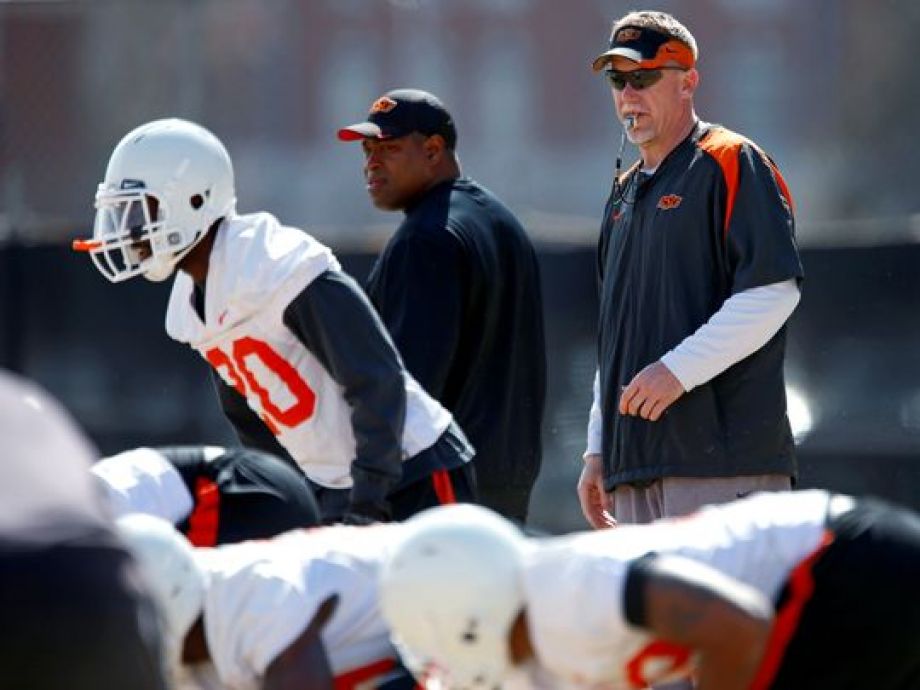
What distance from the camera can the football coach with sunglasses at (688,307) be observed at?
5141 millimetres

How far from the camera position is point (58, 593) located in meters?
Result: 2.65

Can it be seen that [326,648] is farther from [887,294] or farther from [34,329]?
[34,329]

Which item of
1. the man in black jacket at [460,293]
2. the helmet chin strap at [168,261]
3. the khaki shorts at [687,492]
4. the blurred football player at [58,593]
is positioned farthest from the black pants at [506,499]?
the blurred football player at [58,593]

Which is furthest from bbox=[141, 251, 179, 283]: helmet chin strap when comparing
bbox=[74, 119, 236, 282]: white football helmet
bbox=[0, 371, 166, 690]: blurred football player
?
bbox=[0, 371, 166, 690]: blurred football player

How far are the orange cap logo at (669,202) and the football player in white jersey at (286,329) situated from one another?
79 cm

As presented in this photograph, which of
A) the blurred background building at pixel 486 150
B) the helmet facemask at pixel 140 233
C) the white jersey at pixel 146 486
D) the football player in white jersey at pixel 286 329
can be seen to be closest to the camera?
the white jersey at pixel 146 486

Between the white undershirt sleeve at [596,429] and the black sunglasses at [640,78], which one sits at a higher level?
the black sunglasses at [640,78]

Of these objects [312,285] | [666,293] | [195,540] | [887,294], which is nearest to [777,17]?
[887,294]

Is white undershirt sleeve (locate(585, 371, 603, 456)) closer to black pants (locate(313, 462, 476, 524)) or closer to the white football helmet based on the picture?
black pants (locate(313, 462, 476, 524))

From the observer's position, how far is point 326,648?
405cm

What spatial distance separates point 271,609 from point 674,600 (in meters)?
0.80

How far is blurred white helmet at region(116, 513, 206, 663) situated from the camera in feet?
12.8

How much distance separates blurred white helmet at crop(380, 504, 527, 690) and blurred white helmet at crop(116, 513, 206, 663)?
0.40 m

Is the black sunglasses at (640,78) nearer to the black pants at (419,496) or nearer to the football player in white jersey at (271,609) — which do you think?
the black pants at (419,496)
